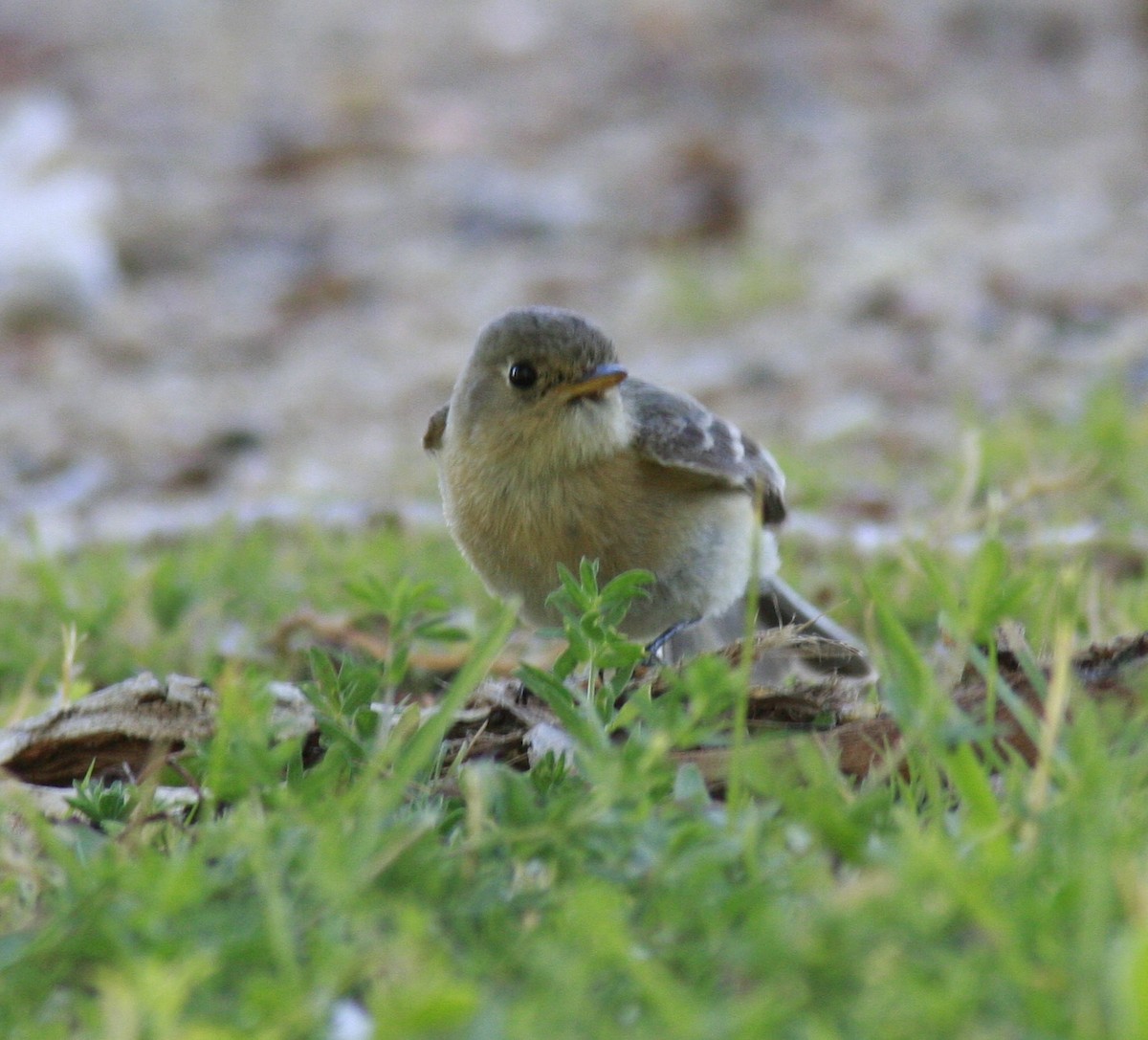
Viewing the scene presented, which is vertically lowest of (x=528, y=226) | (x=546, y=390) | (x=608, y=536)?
(x=528, y=226)

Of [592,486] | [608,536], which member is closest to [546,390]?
[592,486]

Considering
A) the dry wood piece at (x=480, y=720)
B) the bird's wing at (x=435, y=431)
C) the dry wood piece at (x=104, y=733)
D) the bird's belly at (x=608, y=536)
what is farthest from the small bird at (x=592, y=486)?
the dry wood piece at (x=104, y=733)

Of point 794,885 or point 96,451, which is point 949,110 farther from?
point 794,885

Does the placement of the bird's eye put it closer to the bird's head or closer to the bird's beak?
the bird's head

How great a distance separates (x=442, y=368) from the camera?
404 inches

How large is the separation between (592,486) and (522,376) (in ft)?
1.54

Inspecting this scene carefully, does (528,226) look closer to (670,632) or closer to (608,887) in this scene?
(670,632)

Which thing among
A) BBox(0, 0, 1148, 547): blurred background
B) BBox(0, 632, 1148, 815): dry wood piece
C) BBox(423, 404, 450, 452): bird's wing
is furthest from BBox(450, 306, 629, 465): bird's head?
BBox(0, 0, 1148, 547): blurred background

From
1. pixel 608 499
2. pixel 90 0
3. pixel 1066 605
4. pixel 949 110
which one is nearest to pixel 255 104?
pixel 90 0

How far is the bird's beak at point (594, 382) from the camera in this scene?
482 cm

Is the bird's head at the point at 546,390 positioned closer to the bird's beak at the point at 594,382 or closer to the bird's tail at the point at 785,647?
the bird's beak at the point at 594,382

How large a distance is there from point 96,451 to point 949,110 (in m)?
8.63

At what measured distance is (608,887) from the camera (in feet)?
8.05

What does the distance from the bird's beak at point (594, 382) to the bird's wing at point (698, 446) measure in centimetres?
16
